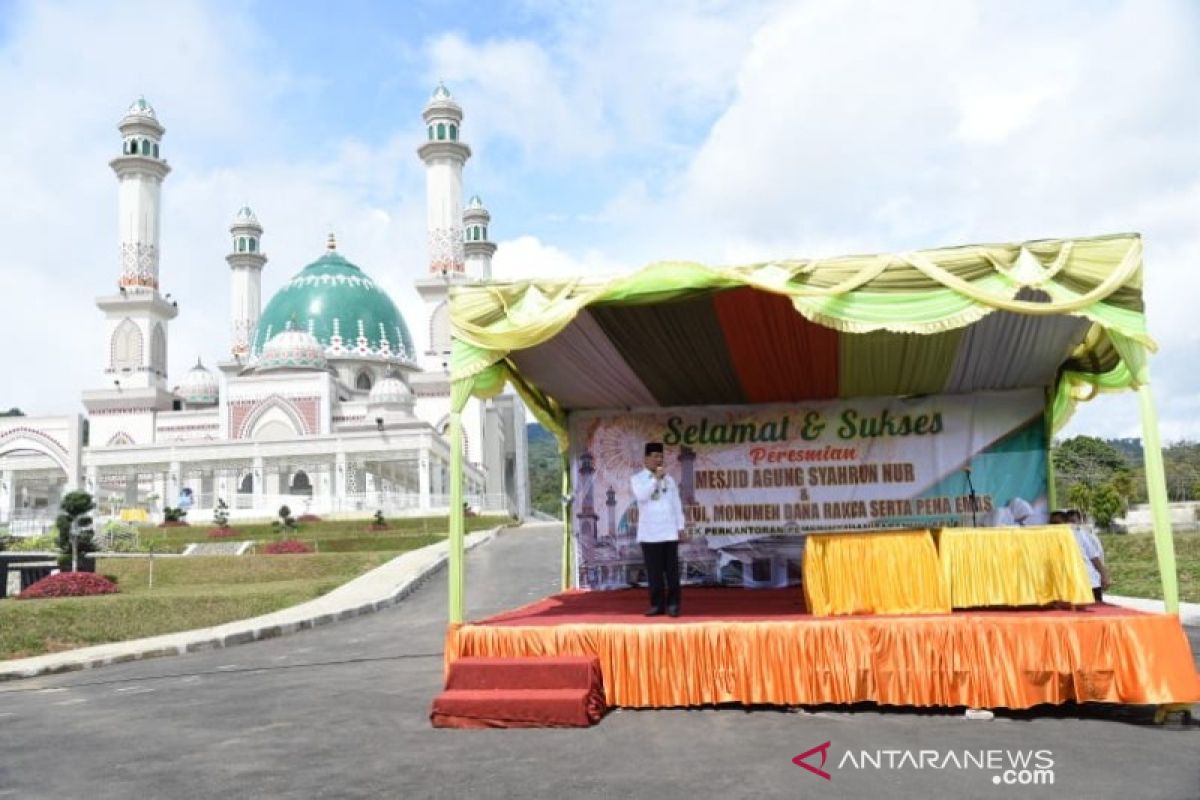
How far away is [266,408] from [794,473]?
4669 cm

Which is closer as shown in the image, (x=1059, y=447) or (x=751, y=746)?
(x=751, y=746)

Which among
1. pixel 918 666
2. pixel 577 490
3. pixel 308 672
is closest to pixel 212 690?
pixel 308 672

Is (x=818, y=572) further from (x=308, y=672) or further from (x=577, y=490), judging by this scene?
(x=308, y=672)

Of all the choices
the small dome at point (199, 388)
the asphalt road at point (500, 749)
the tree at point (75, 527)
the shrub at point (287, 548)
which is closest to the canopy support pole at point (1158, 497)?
the asphalt road at point (500, 749)

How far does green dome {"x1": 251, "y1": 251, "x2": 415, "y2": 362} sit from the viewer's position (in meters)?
60.5

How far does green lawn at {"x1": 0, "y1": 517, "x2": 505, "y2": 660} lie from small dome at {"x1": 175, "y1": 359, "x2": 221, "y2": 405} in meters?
26.4

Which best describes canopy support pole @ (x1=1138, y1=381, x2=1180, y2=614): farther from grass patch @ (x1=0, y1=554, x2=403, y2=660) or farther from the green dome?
the green dome

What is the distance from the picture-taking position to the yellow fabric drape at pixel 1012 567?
22.2 ft

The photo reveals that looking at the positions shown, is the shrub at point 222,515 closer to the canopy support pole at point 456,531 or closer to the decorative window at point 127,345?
the decorative window at point 127,345

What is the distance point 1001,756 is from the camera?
5023mm

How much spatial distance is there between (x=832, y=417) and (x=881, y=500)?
108 cm

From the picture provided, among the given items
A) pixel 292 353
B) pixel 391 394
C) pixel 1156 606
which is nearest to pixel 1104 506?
pixel 1156 606

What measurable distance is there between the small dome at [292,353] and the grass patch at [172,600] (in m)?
30.6

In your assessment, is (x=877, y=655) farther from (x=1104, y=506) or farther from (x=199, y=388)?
(x=199, y=388)
